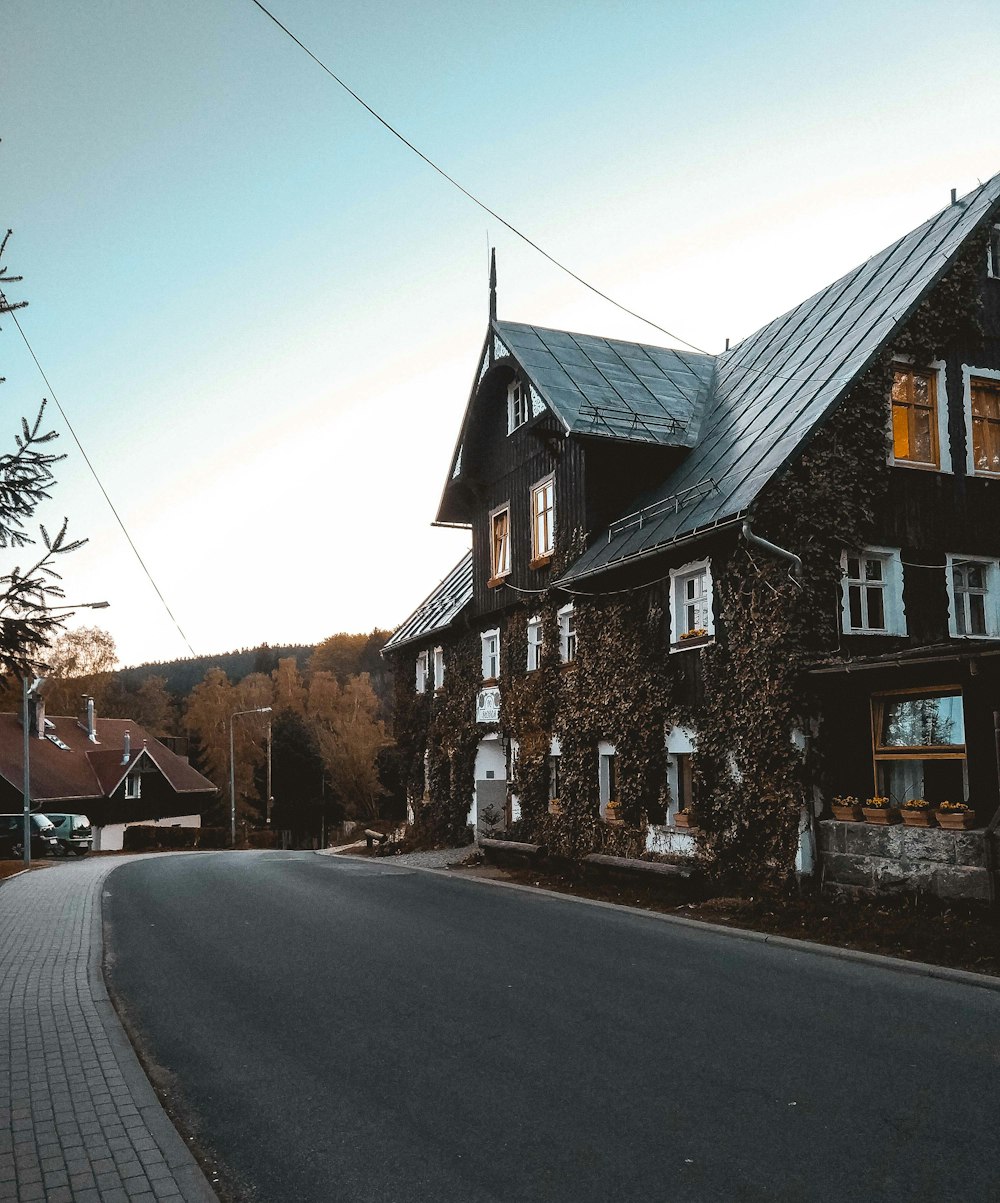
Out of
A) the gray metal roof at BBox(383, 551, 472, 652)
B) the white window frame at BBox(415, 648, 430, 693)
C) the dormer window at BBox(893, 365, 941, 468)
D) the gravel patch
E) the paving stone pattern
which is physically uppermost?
the dormer window at BBox(893, 365, 941, 468)

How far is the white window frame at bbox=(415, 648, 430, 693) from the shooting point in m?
32.5

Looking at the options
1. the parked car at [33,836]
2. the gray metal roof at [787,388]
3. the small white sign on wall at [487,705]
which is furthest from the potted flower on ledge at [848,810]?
the parked car at [33,836]

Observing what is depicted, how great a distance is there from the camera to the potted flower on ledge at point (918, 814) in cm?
1334

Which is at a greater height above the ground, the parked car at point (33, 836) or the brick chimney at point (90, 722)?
the brick chimney at point (90, 722)

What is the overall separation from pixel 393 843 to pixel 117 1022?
21.5 metres

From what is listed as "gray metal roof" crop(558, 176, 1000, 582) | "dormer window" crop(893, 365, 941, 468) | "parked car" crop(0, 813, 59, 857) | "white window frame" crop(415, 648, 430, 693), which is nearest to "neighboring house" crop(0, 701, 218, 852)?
"parked car" crop(0, 813, 59, 857)

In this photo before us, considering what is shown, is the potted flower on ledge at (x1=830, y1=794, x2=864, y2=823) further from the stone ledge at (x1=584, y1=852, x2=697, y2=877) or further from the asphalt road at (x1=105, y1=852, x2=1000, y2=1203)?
the asphalt road at (x1=105, y1=852, x2=1000, y2=1203)

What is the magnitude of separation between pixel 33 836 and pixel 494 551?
25.5 m

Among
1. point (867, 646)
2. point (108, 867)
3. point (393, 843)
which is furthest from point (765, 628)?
point (108, 867)

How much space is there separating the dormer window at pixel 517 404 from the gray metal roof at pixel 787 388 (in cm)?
467

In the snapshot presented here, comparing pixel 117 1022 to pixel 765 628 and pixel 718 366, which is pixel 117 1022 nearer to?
pixel 765 628

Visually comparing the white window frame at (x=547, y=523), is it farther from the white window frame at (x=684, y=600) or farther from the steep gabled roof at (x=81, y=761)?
the steep gabled roof at (x=81, y=761)

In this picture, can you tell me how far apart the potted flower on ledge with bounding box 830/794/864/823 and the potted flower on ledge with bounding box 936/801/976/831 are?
168 centimetres

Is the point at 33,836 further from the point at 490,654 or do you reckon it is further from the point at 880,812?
the point at 880,812
